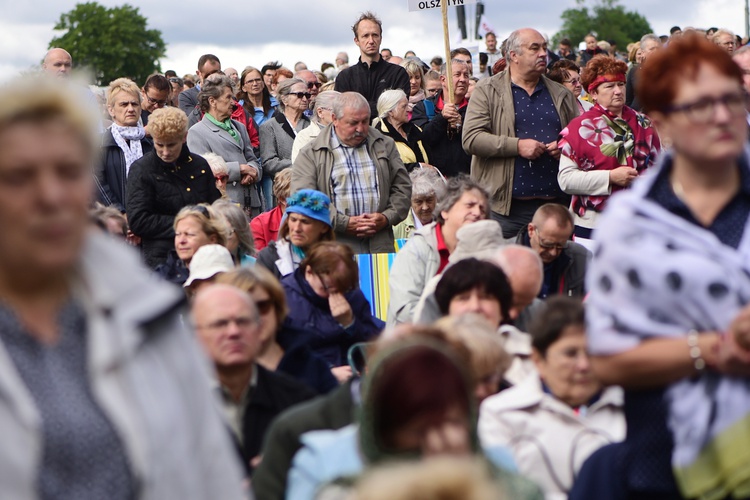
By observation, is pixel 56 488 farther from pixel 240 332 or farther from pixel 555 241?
pixel 555 241

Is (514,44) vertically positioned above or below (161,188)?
above

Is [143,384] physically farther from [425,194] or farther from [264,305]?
[425,194]

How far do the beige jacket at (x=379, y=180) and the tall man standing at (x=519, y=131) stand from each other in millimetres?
588

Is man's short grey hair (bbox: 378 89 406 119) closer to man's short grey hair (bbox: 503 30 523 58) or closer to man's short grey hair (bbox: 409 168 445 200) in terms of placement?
man's short grey hair (bbox: 409 168 445 200)

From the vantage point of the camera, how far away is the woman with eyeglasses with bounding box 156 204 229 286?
8.09 metres

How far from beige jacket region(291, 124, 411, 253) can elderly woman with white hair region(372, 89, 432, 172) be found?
1.83m

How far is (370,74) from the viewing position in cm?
1241

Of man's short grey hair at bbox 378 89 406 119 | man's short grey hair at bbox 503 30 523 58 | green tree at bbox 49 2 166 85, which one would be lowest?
man's short grey hair at bbox 378 89 406 119

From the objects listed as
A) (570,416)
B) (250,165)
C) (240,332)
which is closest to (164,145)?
(250,165)

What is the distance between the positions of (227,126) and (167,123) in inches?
88.2

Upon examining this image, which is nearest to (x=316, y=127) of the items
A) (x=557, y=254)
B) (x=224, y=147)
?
(x=224, y=147)

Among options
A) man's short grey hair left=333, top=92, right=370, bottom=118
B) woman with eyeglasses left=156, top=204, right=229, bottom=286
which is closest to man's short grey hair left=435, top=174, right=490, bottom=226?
woman with eyeglasses left=156, top=204, right=229, bottom=286

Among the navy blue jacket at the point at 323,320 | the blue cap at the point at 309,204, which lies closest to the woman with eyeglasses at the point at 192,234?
the blue cap at the point at 309,204

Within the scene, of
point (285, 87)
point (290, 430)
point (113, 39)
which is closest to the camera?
point (290, 430)
